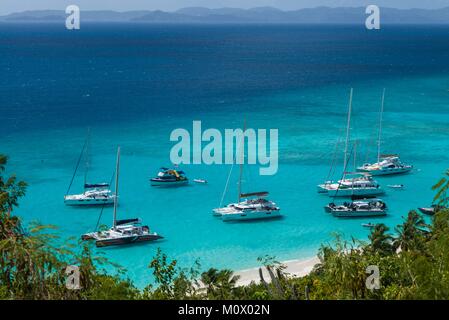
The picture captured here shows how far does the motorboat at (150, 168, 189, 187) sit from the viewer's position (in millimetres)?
41906

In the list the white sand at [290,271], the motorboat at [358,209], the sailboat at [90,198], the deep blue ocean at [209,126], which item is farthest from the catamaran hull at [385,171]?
the sailboat at [90,198]

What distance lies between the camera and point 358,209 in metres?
36.6

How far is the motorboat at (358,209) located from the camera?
1435 inches

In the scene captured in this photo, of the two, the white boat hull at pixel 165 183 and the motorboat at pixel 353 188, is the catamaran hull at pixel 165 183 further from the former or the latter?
the motorboat at pixel 353 188

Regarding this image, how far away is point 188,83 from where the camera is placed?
92750 mm

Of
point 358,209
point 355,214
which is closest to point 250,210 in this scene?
point 355,214

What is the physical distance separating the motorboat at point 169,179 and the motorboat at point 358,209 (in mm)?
10060

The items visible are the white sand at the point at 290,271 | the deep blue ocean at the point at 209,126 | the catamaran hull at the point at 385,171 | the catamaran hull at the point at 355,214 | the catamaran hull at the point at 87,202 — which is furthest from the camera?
the catamaran hull at the point at 385,171

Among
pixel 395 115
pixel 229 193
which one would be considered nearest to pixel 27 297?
pixel 229 193

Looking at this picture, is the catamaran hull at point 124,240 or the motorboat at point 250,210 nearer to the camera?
the catamaran hull at point 124,240

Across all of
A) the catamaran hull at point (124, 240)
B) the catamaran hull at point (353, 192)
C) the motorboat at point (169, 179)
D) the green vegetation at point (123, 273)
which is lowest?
the catamaran hull at point (124, 240)

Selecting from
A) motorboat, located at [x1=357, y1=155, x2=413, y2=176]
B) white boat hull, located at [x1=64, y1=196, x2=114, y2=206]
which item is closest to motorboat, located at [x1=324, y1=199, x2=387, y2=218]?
motorboat, located at [x1=357, y1=155, x2=413, y2=176]

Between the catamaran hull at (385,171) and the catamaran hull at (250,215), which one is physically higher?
the catamaran hull at (385,171)

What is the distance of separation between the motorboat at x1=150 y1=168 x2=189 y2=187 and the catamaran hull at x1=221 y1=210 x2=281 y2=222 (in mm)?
6829
